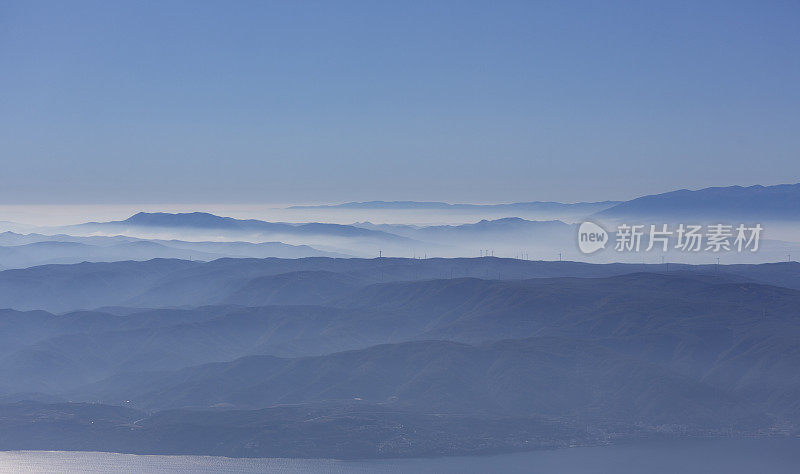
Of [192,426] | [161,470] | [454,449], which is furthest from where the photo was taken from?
[192,426]

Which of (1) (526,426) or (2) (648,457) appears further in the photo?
(1) (526,426)

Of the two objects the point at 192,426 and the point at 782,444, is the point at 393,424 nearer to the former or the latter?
the point at 192,426

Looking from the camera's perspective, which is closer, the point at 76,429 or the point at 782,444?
the point at 782,444

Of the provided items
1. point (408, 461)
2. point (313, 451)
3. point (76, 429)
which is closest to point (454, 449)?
point (408, 461)

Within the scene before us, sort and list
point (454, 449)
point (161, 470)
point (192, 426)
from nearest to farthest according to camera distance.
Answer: point (161, 470) < point (454, 449) < point (192, 426)

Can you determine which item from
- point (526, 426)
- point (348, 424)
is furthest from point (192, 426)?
point (526, 426)

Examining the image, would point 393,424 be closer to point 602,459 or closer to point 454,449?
point 454,449
